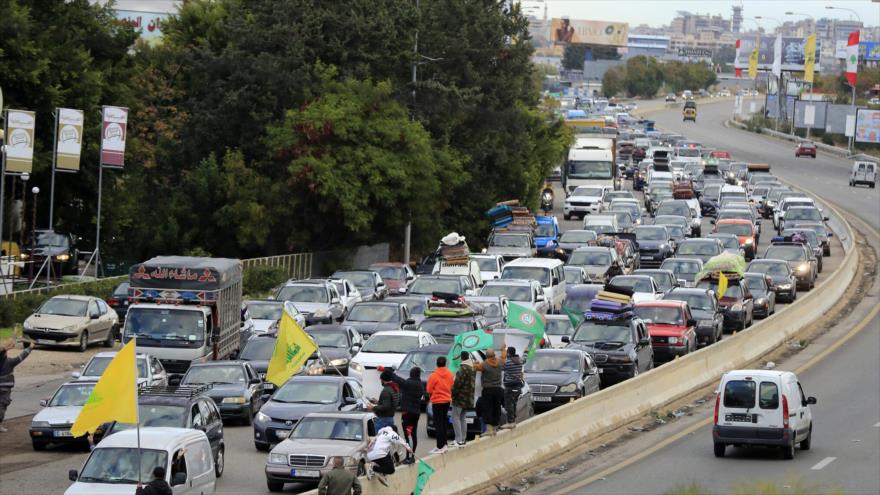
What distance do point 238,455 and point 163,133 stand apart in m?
47.2

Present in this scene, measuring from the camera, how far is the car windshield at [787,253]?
54.2m

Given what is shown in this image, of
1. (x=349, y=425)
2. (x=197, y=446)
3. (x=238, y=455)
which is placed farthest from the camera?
(x=238, y=455)

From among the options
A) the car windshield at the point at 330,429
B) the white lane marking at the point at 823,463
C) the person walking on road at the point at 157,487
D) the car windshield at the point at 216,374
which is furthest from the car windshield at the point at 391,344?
the person walking on road at the point at 157,487

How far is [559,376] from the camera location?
29.9 m

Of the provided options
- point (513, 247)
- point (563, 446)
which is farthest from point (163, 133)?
point (563, 446)

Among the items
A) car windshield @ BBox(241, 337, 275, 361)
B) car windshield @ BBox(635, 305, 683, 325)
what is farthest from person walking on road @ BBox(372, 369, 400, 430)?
car windshield @ BBox(635, 305, 683, 325)

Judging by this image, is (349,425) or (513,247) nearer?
(349,425)

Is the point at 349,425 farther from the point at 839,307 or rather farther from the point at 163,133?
the point at 163,133

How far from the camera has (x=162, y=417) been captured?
894 inches

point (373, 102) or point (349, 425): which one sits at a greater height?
point (373, 102)

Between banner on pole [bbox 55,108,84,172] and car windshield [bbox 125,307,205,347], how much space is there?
18.4m

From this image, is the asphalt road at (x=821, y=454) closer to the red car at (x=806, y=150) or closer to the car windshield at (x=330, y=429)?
the car windshield at (x=330, y=429)

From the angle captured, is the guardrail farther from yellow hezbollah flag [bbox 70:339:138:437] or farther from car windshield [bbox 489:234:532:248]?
car windshield [bbox 489:234:532:248]

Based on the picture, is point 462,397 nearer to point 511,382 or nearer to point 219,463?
point 511,382
